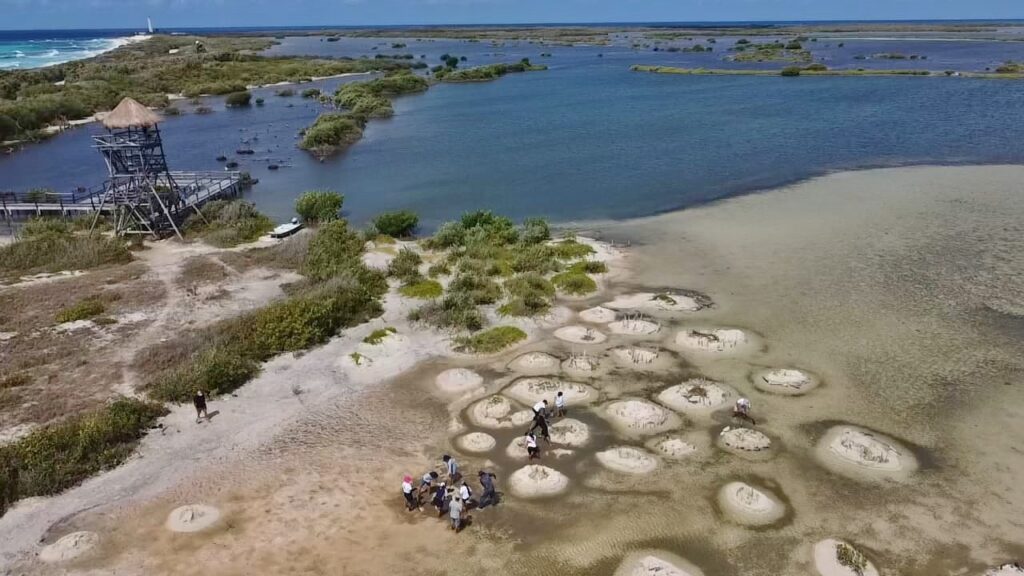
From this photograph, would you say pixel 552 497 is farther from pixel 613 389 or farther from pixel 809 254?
pixel 809 254

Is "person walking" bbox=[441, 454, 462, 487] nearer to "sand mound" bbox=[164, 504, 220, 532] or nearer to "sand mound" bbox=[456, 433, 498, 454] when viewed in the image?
"sand mound" bbox=[456, 433, 498, 454]

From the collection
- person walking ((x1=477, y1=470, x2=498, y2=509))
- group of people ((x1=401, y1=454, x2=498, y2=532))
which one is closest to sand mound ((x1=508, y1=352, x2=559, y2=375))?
group of people ((x1=401, y1=454, x2=498, y2=532))

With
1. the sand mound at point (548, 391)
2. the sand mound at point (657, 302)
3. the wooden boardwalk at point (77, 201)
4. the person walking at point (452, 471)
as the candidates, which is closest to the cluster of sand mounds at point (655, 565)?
the person walking at point (452, 471)

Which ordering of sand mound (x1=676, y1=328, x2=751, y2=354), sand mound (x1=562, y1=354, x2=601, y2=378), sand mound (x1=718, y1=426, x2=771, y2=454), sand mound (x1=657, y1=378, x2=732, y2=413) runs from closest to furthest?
sand mound (x1=718, y1=426, x2=771, y2=454) < sand mound (x1=657, y1=378, x2=732, y2=413) < sand mound (x1=562, y1=354, x2=601, y2=378) < sand mound (x1=676, y1=328, x2=751, y2=354)

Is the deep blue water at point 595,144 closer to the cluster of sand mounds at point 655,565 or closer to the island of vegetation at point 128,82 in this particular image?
the island of vegetation at point 128,82

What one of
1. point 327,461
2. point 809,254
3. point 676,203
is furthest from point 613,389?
point 676,203

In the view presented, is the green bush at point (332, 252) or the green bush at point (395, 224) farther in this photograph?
the green bush at point (395, 224)
